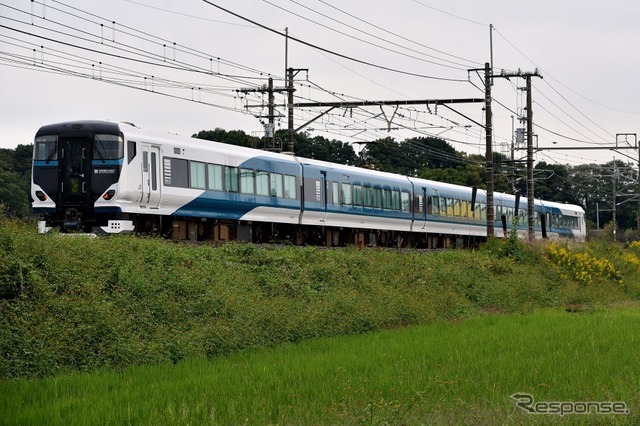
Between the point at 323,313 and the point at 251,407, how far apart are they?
825cm

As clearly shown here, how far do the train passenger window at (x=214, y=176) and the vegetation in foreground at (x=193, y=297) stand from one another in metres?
2.43

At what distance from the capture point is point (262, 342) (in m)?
15.7

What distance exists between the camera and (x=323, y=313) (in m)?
18.1

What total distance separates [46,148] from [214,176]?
4.72 meters

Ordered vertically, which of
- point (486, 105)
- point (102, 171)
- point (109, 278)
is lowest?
point (109, 278)

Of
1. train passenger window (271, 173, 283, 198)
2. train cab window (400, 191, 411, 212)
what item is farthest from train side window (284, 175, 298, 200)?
train cab window (400, 191, 411, 212)

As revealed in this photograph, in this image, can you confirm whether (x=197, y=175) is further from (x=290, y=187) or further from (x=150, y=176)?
(x=290, y=187)

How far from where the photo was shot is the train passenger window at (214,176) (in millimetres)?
25953

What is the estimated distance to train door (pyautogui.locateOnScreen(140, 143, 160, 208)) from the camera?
23.1 m

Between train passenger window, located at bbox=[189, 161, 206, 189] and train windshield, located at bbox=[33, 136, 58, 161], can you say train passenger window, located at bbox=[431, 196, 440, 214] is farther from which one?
train windshield, located at bbox=[33, 136, 58, 161]

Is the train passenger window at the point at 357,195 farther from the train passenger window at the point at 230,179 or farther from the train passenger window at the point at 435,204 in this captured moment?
the train passenger window at the point at 230,179

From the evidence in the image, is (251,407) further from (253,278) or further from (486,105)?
(486,105)

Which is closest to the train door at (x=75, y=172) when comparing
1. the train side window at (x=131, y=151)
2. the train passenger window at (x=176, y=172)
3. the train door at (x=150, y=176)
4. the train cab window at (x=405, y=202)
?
the train side window at (x=131, y=151)

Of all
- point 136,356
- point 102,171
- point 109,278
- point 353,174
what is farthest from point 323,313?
point 353,174
